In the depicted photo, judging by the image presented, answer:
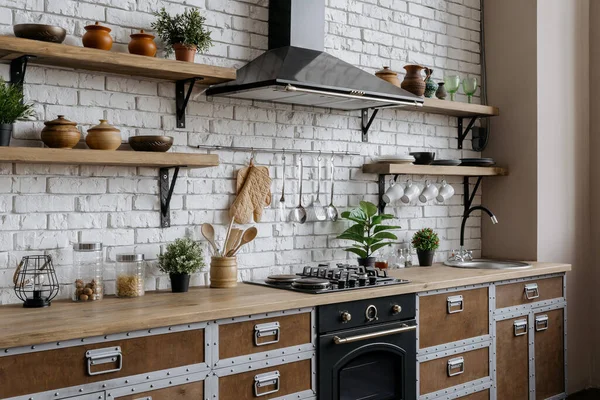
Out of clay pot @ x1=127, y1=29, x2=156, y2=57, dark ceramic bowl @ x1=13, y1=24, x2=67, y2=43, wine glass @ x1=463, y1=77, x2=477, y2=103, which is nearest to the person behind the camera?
dark ceramic bowl @ x1=13, y1=24, x2=67, y2=43

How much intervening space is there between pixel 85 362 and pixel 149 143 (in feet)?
3.26

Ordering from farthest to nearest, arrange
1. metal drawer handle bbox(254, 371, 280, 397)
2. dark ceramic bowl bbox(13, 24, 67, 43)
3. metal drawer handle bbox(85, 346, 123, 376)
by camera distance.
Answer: metal drawer handle bbox(254, 371, 280, 397) → dark ceramic bowl bbox(13, 24, 67, 43) → metal drawer handle bbox(85, 346, 123, 376)

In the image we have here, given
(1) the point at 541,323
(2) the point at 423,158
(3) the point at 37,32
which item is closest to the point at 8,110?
(3) the point at 37,32

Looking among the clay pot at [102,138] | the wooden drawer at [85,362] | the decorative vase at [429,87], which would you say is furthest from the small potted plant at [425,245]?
the clay pot at [102,138]

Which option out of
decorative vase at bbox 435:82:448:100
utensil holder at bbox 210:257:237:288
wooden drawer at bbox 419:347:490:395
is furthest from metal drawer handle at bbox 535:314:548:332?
utensil holder at bbox 210:257:237:288

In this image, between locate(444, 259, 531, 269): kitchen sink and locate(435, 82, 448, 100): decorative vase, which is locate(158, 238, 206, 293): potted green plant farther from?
locate(435, 82, 448, 100): decorative vase

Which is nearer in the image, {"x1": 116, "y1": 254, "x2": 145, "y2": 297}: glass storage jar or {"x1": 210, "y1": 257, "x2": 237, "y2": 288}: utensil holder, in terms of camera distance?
{"x1": 116, "y1": 254, "x2": 145, "y2": 297}: glass storage jar

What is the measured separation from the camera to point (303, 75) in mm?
3102

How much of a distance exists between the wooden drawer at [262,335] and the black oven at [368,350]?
0.10 meters

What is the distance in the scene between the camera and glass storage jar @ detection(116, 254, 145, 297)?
112 inches

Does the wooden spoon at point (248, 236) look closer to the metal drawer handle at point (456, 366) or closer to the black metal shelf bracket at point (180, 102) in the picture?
the black metal shelf bracket at point (180, 102)

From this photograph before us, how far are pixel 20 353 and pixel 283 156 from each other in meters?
1.84

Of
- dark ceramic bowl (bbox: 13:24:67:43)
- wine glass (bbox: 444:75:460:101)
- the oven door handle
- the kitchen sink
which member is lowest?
the oven door handle

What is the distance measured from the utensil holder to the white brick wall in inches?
5.4
